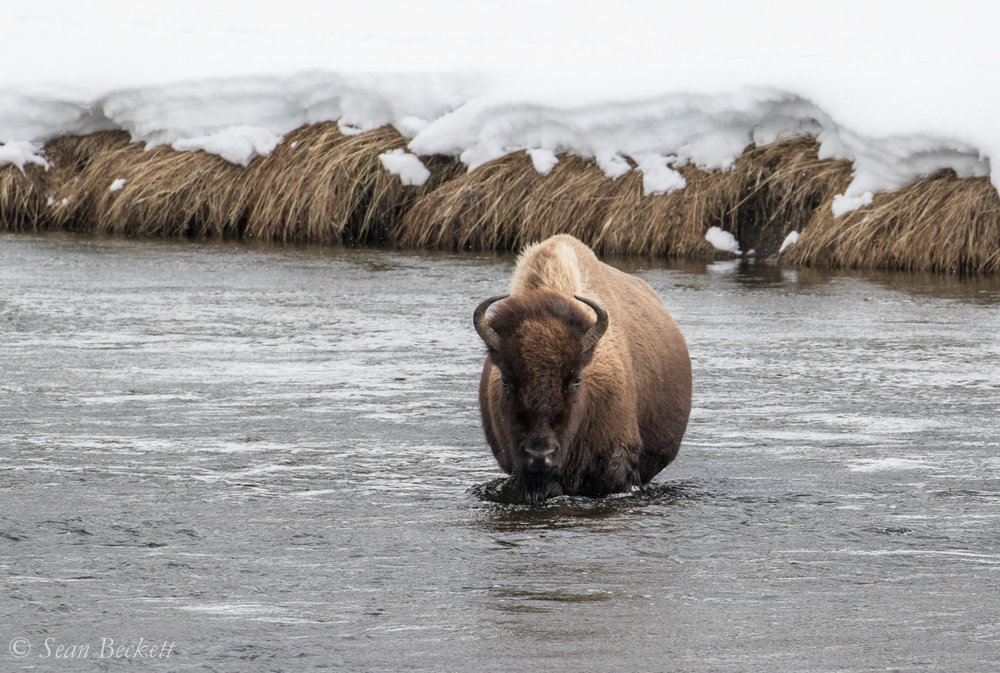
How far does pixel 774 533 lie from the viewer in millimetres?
6785

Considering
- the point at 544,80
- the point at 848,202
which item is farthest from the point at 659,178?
the point at 848,202

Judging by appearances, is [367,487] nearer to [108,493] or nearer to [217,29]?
[108,493]

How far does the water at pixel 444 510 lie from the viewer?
5188 mm

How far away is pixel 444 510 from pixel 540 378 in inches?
32.8

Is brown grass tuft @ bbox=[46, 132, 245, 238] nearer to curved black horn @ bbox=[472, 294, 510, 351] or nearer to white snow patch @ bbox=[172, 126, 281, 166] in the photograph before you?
white snow patch @ bbox=[172, 126, 281, 166]

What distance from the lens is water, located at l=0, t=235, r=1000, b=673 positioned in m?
5.19

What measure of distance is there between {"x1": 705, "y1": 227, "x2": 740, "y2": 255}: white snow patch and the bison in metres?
10.8

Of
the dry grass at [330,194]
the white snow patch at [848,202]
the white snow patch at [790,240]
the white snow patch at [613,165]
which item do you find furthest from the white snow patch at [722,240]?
the dry grass at [330,194]

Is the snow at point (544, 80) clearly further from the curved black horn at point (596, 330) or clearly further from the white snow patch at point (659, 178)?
the curved black horn at point (596, 330)

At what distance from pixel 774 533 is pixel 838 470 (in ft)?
5.08

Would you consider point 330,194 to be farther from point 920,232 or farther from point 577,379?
point 577,379

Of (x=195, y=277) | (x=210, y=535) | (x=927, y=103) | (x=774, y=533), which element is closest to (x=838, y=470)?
(x=774, y=533)

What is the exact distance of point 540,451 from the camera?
682 cm

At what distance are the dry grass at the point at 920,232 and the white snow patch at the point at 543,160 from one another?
3371 millimetres
